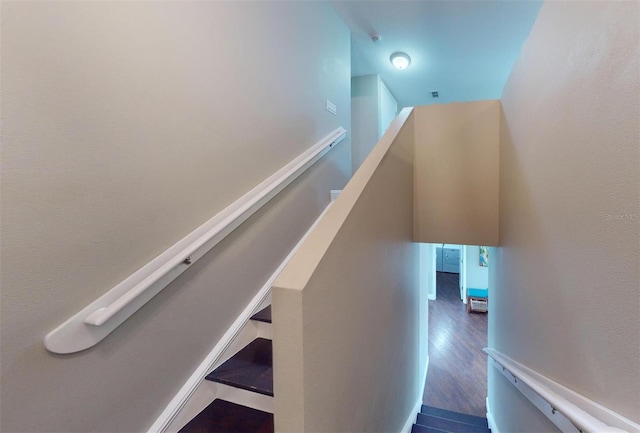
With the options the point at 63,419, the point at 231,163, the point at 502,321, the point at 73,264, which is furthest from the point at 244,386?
the point at 502,321

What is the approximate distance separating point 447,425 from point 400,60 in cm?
433

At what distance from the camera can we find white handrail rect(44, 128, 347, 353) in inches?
37.1

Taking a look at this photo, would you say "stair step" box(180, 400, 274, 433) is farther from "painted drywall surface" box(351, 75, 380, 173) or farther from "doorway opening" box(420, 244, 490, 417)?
"painted drywall surface" box(351, 75, 380, 173)

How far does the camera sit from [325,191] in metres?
2.68

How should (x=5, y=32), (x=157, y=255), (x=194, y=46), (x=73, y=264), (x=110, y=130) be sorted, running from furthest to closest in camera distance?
(x=194, y=46), (x=157, y=255), (x=110, y=130), (x=73, y=264), (x=5, y=32)

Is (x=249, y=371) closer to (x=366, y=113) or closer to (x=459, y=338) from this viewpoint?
(x=366, y=113)

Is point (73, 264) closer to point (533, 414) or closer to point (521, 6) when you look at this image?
point (533, 414)

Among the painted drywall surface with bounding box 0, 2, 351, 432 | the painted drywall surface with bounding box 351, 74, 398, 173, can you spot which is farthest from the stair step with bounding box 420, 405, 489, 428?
the painted drywall surface with bounding box 351, 74, 398, 173

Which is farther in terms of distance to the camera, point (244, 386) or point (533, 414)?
point (533, 414)

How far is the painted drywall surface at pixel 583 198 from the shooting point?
0.80m

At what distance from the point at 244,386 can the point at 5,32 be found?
1506 mm

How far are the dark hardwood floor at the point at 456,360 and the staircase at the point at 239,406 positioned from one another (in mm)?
3707

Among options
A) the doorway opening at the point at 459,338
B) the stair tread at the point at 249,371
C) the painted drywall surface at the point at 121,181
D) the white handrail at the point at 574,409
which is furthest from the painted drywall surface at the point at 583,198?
the doorway opening at the point at 459,338

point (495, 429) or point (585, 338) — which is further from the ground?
point (585, 338)
